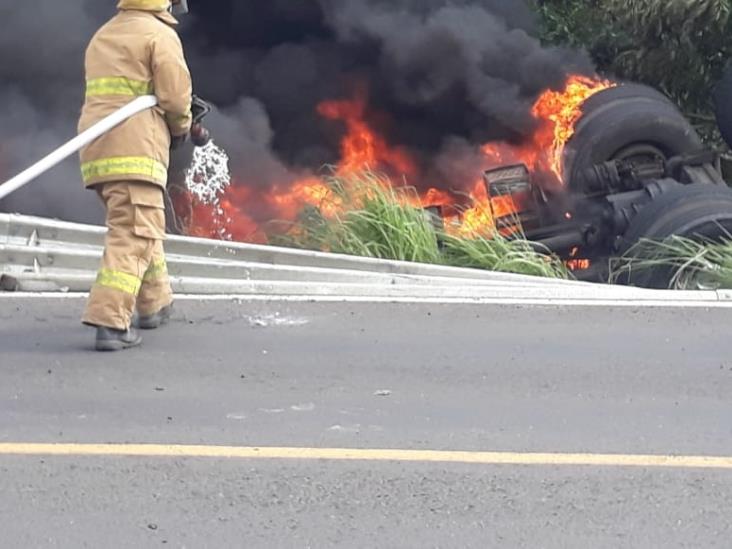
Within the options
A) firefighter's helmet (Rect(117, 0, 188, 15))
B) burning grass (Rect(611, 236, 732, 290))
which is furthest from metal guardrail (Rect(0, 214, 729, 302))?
firefighter's helmet (Rect(117, 0, 188, 15))

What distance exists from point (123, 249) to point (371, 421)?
164 cm

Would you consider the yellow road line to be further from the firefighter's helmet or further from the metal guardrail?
the metal guardrail

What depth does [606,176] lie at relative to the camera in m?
10.3

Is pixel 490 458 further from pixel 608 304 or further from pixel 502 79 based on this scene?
pixel 502 79

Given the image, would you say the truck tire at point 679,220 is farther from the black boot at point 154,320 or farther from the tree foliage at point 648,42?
the black boot at point 154,320

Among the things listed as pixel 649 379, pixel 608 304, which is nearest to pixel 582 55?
pixel 608 304

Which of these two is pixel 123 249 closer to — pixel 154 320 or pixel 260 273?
pixel 154 320

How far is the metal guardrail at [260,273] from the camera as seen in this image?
7930mm

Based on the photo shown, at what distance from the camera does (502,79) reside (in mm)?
12078

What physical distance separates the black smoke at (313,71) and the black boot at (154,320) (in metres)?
4.71

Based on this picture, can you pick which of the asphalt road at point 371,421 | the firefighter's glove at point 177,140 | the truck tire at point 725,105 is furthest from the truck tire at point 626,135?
the firefighter's glove at point 177,140

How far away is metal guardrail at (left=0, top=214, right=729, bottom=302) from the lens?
7930 millimetres

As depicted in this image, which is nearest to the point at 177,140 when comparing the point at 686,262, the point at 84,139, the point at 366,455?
the point at 84,139

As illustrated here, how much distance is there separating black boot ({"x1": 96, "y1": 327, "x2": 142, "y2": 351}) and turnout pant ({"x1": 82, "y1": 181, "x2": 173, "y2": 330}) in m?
0.04
